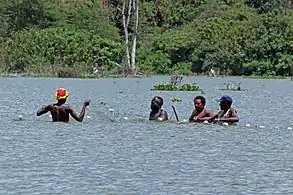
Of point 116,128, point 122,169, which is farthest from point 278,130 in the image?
point 122,169

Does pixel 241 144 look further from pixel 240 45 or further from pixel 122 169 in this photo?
pixel 240 45

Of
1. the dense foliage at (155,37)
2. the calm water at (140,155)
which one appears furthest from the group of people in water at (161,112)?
the dense foliage at (155,37)

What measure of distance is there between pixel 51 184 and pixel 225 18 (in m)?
71.2

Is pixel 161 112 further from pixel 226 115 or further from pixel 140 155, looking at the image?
pixel 140 155

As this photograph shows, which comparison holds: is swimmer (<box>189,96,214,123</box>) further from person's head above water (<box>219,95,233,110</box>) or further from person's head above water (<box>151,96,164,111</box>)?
person's head above water (<box>151,96,164,111</box>)

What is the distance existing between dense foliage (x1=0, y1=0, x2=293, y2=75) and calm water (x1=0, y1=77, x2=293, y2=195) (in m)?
40.7

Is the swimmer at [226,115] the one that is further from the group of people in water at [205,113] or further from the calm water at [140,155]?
the calm water at [140,155]

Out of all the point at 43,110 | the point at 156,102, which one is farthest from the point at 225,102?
the point at 43,110

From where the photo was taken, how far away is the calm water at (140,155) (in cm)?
1453

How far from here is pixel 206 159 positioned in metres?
17.8

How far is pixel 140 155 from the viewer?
714 inches

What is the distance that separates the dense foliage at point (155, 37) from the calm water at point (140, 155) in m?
40.7

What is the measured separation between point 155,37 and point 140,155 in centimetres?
6545

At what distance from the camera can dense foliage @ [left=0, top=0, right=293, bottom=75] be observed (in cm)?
7112
